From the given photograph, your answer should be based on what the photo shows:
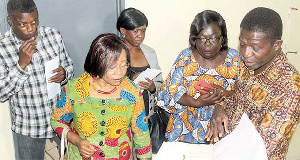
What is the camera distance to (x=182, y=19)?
3.61 m

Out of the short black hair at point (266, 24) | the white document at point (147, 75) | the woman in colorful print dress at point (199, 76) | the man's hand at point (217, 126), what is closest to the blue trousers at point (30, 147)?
the white document at point (147, 75)

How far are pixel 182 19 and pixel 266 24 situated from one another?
195 cm

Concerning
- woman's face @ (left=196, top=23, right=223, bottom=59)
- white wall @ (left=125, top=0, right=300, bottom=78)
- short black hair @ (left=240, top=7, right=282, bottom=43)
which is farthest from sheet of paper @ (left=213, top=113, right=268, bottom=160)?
white wall @ (left=125, top=0, right=300, bottom=78)

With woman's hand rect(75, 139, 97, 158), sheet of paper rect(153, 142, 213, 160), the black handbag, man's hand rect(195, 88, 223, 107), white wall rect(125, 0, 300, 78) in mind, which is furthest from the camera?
white wall rect(125, 0, 300, 78)

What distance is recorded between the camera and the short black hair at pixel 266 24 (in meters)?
1.70

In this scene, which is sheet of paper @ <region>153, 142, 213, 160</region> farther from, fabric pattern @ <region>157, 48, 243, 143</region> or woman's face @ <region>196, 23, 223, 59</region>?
woman's face @ <region>196, 23, 223, 59</region>

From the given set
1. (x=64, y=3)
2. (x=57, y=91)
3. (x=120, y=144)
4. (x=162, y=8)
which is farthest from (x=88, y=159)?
(x=162, y=8)

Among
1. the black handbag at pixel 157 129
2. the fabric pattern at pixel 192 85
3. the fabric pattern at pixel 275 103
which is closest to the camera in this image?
the fabric pattern at pixel 275 103

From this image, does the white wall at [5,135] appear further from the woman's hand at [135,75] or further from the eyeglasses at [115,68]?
the eyeglasses at [115,68]

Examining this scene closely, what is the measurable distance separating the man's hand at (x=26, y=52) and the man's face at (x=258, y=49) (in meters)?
1.46

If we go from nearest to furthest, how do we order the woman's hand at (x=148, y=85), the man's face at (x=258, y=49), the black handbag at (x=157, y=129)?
the man's face at (x=258, y=49)
the woman's hand at (x=148, y=85)
the black handbag at (x=157, y=129)

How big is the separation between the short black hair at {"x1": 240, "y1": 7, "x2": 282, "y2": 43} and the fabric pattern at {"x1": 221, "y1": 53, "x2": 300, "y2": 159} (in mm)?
114

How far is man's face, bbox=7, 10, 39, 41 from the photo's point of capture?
2.44 meters

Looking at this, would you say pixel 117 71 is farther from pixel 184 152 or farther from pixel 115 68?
pixel 184 152
